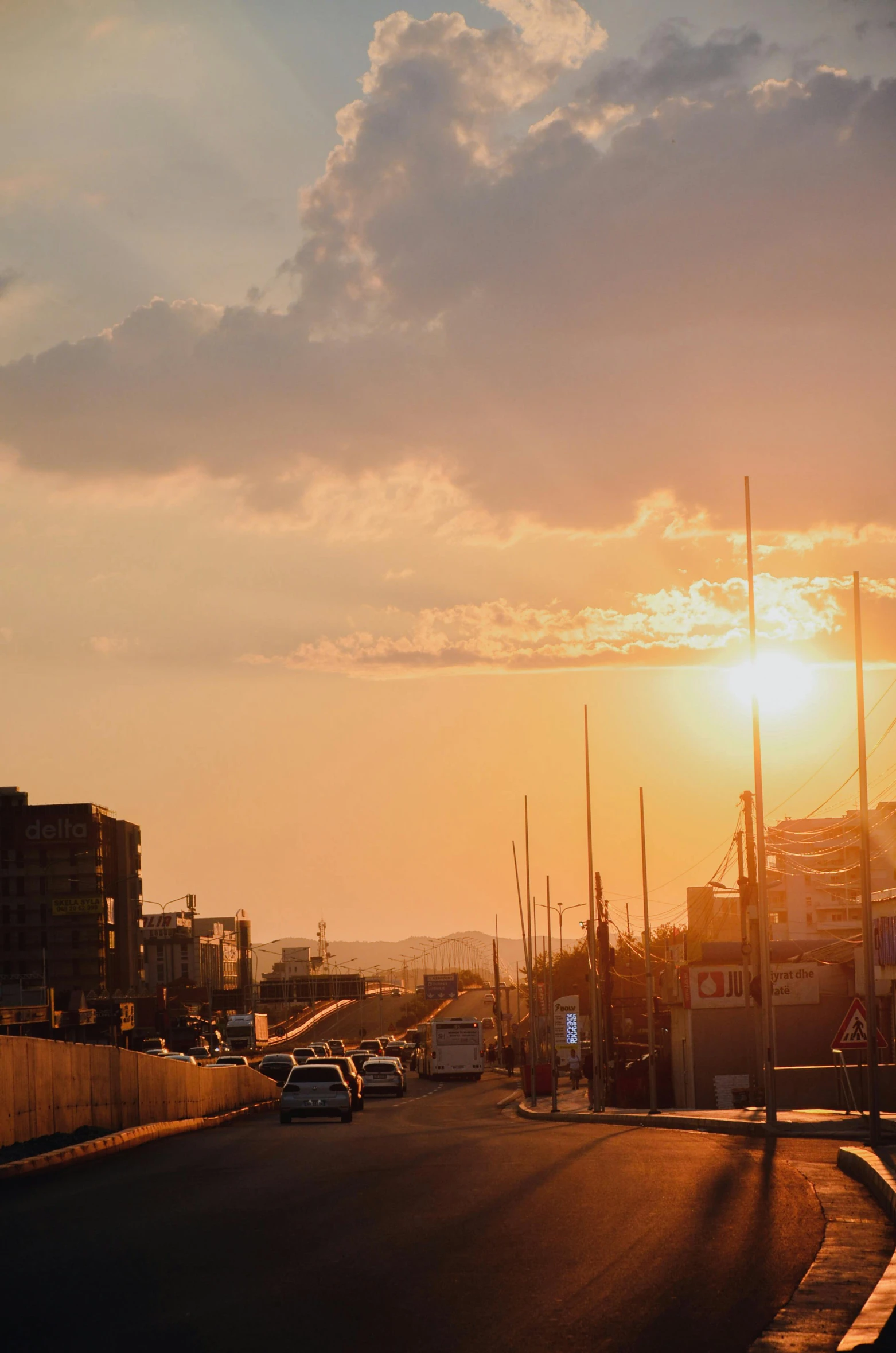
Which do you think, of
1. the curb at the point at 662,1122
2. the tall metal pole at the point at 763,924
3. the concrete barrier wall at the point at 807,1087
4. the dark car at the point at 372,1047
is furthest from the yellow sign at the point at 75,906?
the tall metal pole at the point at 763,924

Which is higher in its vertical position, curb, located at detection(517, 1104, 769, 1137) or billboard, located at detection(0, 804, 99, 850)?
billboard, located at detection(0, 804, 99, 850)

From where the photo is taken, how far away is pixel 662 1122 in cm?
3578

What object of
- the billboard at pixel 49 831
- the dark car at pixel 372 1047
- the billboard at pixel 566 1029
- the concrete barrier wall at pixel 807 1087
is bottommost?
the dark car at pixel 372 1047

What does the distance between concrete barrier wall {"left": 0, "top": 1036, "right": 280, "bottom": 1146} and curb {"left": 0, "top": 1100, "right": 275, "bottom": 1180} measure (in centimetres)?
48

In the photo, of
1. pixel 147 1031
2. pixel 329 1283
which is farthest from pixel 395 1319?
pixel 147 1031

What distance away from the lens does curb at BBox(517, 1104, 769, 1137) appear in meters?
30.0

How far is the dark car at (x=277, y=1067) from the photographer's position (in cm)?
7144

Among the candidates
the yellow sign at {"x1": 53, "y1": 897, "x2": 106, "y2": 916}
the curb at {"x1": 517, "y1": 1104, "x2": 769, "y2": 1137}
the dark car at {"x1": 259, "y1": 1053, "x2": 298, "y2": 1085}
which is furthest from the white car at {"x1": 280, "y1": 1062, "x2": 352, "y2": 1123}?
the yellow sign at {"x1": 53, "y1": 897, "x2": 106, "y2": 916}

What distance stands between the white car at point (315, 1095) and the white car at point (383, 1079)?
1099 inches

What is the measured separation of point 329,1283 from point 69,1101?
18.2 meters

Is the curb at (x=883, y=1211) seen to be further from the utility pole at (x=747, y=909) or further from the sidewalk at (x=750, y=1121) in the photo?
the utility pole at (x=747, y=909)

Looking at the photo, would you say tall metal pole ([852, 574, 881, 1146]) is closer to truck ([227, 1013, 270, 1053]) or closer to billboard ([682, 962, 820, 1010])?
billboard ([682, 962, 820, 1010])

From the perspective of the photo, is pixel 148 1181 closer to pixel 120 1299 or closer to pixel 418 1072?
pixel 120 1299

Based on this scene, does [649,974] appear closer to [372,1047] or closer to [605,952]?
[605,952]
